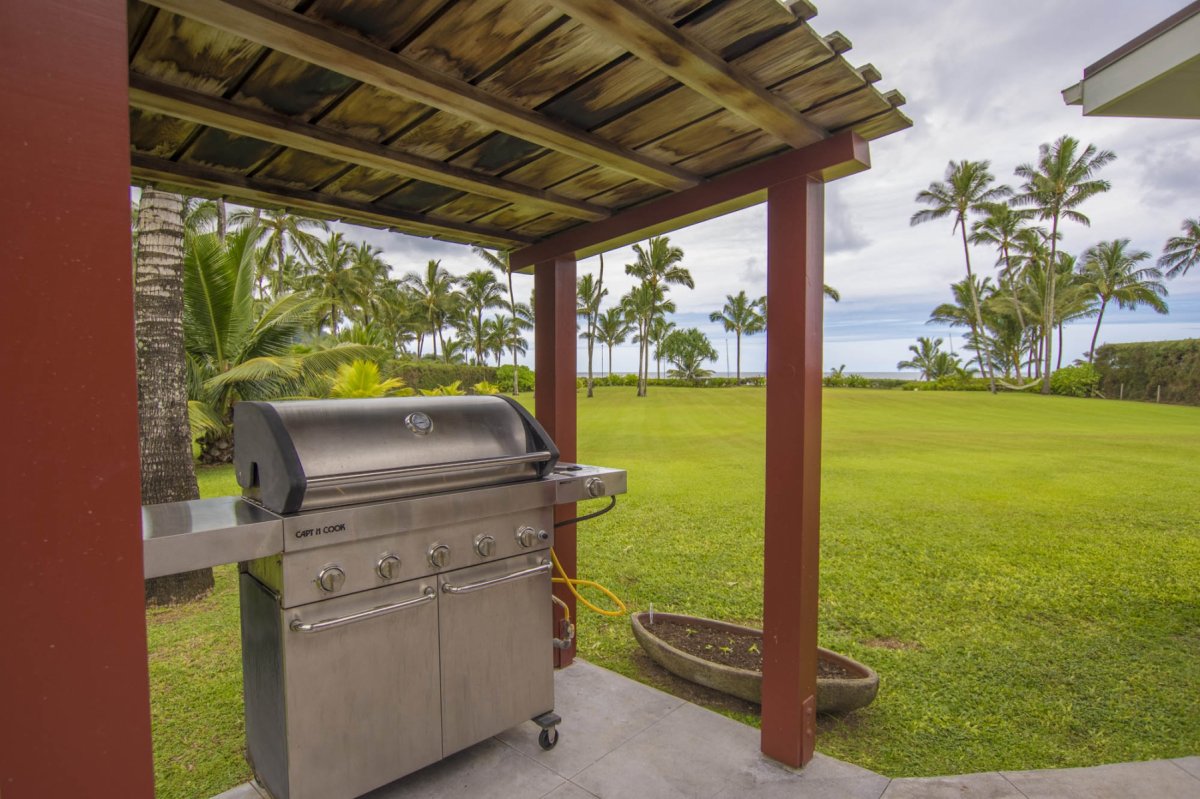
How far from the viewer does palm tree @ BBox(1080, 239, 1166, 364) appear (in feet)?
95.8

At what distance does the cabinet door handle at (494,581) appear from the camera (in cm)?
202

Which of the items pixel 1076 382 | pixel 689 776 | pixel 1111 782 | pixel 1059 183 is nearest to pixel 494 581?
pixel 689 776

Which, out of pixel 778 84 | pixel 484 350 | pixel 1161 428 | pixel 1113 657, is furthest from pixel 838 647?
pixel 484 350

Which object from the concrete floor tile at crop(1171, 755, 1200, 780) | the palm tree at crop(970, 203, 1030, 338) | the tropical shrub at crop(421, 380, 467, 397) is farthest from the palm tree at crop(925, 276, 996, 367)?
the concrete floor tile at crop(1171, 755, 1200, 780)

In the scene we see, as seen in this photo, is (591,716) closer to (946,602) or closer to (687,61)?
(687,61)

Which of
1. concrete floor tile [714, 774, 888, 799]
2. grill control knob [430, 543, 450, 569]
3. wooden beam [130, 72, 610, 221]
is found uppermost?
wooden beam [130, 72, 610, 221]

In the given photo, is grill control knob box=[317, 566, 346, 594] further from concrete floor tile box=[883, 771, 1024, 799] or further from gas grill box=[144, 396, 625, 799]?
concrete floor tile box=[883, 771, 1024, 799]

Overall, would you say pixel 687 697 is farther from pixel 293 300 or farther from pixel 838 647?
pixel 293 300

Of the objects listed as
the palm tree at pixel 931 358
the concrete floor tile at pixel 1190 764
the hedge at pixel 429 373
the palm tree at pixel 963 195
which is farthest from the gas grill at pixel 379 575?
the palm tree at pixel 931 358

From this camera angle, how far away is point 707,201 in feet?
7.70

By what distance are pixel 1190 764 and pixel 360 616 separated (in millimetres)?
3091

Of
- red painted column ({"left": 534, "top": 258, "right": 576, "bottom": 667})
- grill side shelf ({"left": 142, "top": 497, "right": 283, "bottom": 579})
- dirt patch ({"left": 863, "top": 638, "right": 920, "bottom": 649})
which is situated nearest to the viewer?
grill side shelf ({"left": 142, "top": 497, "right": 283, "bottom": 579})

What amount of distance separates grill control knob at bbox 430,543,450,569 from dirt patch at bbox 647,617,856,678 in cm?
154

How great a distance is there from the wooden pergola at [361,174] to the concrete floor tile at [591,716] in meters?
0.56
